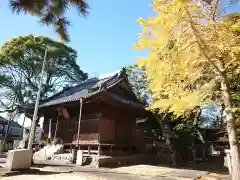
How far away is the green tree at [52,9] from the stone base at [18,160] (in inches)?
258

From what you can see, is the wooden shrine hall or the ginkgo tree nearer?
the ginkgo tree

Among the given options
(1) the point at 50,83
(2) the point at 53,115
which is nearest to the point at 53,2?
(2) the point at 53,115

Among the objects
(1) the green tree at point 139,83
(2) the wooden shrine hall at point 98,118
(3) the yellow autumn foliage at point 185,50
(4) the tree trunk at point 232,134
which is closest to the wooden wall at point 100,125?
(2) the wooden shrine hall at point 98,118

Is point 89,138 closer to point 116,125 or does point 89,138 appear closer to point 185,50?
point 116,125

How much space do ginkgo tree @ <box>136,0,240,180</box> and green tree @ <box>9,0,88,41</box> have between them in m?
3.17

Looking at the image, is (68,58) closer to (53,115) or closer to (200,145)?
(53,115)

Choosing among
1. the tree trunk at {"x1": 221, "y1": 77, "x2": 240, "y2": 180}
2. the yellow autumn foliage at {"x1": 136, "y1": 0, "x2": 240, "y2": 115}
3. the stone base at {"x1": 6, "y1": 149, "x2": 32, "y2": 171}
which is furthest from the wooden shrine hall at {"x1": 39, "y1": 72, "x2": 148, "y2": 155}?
the tree trunk at {"x1": 221, "y1": 77, "x2": 240, "y2": 180}

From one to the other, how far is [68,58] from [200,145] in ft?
78.4

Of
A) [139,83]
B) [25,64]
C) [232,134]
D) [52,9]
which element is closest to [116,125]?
[139,83]

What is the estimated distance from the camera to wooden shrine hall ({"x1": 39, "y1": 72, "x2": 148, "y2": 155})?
1695 cm

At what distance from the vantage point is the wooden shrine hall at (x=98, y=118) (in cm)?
1695

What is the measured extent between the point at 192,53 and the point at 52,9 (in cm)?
502

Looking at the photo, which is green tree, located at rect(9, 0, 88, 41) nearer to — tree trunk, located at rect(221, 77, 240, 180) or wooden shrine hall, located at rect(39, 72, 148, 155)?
tree trunk, located at rect(221, 77, 240, 180)

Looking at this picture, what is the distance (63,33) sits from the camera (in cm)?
695
